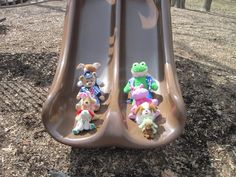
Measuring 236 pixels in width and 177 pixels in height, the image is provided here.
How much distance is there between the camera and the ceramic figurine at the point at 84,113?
3844 millimetres

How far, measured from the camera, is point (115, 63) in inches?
182

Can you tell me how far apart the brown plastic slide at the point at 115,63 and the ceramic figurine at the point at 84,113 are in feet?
0.21

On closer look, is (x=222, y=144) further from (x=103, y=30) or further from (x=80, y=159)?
(x=103, y=30)

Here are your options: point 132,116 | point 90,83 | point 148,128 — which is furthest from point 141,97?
point 90,83

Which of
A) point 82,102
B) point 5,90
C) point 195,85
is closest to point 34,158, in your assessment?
point 82,102

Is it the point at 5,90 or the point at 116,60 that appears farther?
the point at 5,90

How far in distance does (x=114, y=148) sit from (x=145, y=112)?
1.86ft

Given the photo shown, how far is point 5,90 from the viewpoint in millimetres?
5266

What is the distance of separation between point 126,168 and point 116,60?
133cm

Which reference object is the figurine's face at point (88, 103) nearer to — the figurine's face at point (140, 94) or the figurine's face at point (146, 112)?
the figurine's face at point (140, 94)

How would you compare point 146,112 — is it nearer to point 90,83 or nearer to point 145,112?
point 145,112

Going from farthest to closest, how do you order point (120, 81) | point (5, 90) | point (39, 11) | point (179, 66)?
point (39, 11) < point (179, 66) < point (5, 90) < point (120, 81)

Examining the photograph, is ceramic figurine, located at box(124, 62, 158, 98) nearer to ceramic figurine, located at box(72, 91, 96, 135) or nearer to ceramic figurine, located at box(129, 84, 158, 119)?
ceramic figurine, located at box(129, 84, 158, 119)

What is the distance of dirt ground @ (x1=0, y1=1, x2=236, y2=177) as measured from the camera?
3947mm
